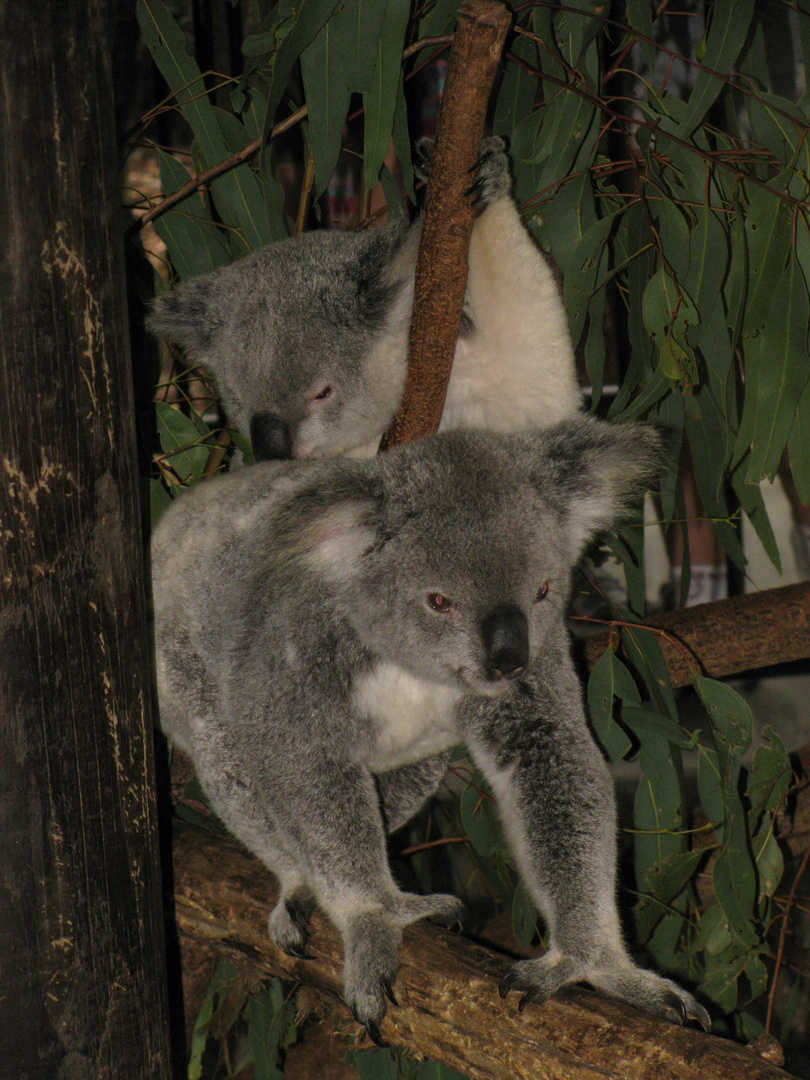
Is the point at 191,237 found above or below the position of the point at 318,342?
above

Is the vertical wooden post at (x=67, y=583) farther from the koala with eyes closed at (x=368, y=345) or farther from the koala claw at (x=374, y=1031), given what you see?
the koala with eyes closed at (x=368, y=345)

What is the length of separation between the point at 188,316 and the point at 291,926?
1.35 m

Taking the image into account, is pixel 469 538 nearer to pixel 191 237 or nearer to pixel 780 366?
pixel 780 366

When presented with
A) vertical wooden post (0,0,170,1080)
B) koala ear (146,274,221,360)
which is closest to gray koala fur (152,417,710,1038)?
vertical wooden post (0,0,170,1080)

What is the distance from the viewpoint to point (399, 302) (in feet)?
6.69

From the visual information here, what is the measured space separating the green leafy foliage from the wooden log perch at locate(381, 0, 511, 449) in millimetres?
303

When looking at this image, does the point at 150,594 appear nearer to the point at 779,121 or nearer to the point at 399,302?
Result: the point at 399,302

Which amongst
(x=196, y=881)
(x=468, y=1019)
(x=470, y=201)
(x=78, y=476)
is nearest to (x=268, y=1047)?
(x=196, y=881)

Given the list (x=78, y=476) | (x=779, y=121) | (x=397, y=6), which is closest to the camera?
(x=78, y=476)

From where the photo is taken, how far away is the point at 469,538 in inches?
60.2

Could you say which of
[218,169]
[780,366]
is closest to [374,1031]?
[780,366]

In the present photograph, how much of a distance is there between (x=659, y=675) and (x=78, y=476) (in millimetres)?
1484

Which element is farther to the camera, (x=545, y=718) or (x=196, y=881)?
(x=196, y=881)

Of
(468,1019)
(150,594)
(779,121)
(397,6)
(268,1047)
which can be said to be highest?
(397,6)
